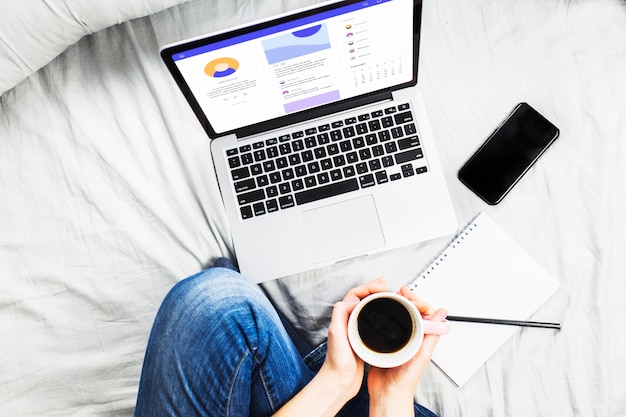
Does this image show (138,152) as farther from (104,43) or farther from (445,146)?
(445,146)

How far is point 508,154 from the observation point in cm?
82

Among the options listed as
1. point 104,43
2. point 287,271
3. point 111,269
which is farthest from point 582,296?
Answer: point 104,43

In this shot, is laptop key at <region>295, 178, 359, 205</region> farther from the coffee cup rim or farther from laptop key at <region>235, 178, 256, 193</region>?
the coffee cup rim

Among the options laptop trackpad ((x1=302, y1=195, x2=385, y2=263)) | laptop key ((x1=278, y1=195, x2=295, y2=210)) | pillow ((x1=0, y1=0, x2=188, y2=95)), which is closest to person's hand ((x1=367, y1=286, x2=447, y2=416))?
laptop trackpad ((x1=302, y1=195, x2=385, y2=263))

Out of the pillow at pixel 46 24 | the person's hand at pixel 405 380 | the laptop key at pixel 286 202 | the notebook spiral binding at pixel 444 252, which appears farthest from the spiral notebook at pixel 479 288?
the pillow at pixel 46 24

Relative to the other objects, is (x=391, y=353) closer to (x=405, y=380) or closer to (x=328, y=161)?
(x=405, y=380)

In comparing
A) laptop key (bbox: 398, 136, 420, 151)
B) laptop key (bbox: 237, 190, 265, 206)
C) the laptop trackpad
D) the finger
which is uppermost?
laptop key (bbox: 398, 136, 420, 151)

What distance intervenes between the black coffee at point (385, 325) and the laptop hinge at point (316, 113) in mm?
315

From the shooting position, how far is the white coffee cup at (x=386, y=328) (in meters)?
0.65

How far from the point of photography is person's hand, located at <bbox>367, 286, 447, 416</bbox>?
67cm

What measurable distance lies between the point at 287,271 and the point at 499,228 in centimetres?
34

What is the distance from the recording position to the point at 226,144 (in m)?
0.83

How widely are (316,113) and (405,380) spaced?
42 centimetres

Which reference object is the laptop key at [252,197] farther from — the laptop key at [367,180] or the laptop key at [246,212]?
the laptop key at [367,180]
